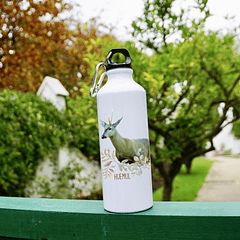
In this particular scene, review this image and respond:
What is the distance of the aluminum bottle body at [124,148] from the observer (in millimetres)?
987

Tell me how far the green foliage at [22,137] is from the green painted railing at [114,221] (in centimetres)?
247

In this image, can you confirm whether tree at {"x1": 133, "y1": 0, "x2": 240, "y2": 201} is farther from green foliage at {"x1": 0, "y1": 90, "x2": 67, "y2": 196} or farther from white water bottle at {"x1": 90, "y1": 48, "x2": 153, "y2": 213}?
green foliage at {"x1": 0, "y1": 90, "x2": 67, "y2": 196}

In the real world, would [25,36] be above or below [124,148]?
above

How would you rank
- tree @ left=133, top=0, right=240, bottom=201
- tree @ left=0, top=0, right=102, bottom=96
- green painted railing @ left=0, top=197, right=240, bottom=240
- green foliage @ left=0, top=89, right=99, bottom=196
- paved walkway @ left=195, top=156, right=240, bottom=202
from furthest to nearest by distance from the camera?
tree @ left=0, top=0, right=102, bottom=96, paved walkway @ left=195, top=156, right=240, bottom=202, green foliage @ left=0, top=89, right=99, bottom=196, tree @ left=133, top=0, right=240, bottom=201, green painted railing @ left=0, top=197, right=240, bottom=240

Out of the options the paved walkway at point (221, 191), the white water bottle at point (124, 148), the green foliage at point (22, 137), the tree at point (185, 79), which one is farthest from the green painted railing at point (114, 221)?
the paved walkway at point (221, 191)

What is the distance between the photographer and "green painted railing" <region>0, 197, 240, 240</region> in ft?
2.89

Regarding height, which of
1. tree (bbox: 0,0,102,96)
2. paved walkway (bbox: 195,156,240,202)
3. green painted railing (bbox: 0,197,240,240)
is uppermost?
tree (bbox: 0,0,102,96)

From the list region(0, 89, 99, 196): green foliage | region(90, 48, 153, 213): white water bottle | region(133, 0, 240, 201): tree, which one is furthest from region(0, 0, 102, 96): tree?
region(90, 48, 153, 213): white water bottle

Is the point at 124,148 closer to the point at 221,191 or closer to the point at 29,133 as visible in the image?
the point at 29,133

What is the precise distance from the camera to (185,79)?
2.69 meters

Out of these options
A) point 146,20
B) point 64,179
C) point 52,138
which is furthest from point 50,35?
point 146,20

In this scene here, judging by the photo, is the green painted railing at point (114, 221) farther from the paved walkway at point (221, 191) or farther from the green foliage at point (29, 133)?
the paved walkway at point (221, 191)

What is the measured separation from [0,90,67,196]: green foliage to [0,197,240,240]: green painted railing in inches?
97.4

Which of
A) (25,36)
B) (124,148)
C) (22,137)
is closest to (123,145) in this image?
(124,148)
